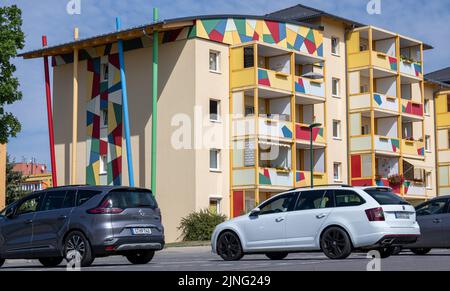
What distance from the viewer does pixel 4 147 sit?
5209cm

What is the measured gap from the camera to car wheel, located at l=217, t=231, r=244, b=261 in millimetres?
18469

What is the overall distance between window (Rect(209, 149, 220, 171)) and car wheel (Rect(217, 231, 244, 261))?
26.1m

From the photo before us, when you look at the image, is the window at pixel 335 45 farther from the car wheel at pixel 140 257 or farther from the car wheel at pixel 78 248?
the car wheel at pixel 78 248

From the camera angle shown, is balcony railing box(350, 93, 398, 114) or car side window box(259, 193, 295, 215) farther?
balcony railing box(350, 93, 398, 114)

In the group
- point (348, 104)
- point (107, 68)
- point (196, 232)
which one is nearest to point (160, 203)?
point (196, 232)

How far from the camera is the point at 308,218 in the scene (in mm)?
17500

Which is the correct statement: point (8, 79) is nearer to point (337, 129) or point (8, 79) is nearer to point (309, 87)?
point (309, 87)

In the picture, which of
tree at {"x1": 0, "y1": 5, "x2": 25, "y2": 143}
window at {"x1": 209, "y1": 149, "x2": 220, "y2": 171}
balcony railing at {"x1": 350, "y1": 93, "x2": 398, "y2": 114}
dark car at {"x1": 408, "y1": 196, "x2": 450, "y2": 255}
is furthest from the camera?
balcony railing at {"x1": 350, "y1": 93, "x2": 398, "y2": 114}

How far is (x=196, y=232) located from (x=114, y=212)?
25.6m

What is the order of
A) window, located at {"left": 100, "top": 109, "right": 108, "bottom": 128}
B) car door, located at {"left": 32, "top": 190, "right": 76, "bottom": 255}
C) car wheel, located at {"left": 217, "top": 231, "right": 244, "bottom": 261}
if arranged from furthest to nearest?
window, located at {"left": 100, "top": 109, "right": 108, "bottom": 128} → car wheel, located at {"left": 217, "top": 231, "right": 244, "bottom": 261} → car door, located at {"left": 32, "top": 190, "right": 76, "bottom": 255}

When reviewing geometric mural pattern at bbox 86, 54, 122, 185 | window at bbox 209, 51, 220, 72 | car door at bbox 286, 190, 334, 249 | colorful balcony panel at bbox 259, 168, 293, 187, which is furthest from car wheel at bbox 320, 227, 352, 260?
geometric mural pattern at bbox 86, 54, 122, 185

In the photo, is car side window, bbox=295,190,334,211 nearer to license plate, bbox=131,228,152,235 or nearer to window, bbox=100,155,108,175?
license plate, bbox=131,228,152,235
